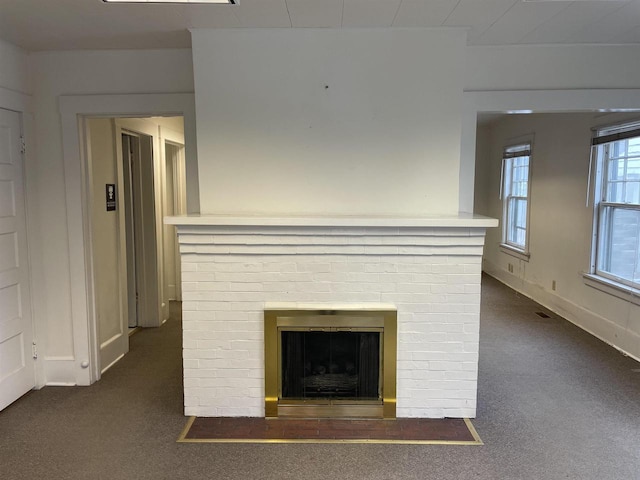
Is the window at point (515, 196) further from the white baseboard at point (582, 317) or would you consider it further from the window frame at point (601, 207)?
the window frame at point (601, 207)

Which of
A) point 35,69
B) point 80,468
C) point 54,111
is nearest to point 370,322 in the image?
point 80,468

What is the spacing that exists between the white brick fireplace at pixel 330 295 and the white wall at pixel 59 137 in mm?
1145

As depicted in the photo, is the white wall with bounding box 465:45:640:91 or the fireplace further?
the white wall with bounding box 465:45:640:91

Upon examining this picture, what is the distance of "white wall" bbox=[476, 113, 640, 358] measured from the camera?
4.40 meters

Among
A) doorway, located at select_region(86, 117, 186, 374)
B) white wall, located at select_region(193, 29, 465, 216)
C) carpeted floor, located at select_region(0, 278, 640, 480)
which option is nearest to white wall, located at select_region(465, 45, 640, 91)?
white wall, located at select_region(193, 29, 465, 216)

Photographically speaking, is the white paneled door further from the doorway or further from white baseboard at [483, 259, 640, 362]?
white baseboard at [483, 259, 640, 362]

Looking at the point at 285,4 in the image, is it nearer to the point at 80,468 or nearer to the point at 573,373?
the point at 80,468

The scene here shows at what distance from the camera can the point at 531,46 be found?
3.19 m

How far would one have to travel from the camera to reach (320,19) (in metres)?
2.72

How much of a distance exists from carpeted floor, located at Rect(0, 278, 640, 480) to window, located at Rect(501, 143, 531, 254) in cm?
304

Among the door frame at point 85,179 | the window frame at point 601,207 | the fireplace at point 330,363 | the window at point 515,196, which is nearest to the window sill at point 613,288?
the window frame at point 601,207

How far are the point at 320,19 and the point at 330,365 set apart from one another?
207 centimetres

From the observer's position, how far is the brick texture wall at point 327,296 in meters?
2.89

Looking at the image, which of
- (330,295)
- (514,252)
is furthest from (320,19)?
(514,252)
